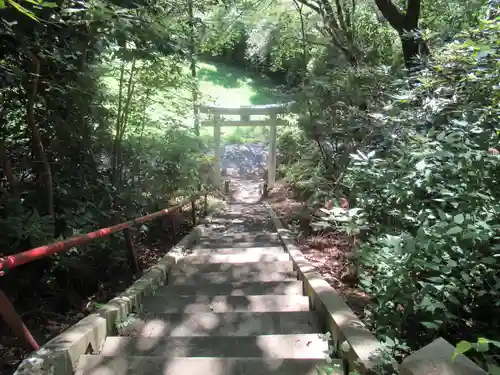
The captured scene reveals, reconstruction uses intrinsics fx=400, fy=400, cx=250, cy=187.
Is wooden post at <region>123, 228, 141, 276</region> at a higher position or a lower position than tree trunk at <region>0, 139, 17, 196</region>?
lower

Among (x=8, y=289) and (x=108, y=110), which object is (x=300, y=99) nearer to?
(x=108, y=110)

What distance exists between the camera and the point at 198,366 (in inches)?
83.4

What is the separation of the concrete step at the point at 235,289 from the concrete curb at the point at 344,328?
0.57 ft

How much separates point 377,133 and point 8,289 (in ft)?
11.1

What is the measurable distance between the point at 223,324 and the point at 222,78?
28978 millimetres

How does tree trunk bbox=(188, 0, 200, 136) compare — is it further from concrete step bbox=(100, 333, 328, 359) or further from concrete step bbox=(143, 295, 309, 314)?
concrete step bbox=(100, 333, 328, 359)

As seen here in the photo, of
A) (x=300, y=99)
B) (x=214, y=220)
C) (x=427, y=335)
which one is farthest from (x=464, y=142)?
(x=214, y=220)

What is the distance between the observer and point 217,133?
15.8m

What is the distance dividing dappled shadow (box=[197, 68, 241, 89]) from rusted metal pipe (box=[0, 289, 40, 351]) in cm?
2775

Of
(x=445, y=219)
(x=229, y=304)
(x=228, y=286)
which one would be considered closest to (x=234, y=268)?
(x=228, y=286)

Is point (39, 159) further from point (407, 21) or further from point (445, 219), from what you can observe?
point (407, 21)

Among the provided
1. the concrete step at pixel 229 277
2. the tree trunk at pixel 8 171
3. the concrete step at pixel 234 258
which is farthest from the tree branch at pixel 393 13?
the tree trunk at pixel 8 171

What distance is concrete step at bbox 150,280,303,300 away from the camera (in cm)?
379

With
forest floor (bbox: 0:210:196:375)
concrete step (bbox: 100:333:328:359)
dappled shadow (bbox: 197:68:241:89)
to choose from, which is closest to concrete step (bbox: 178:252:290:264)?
forest floor (bbox: 0:210:196:375)
